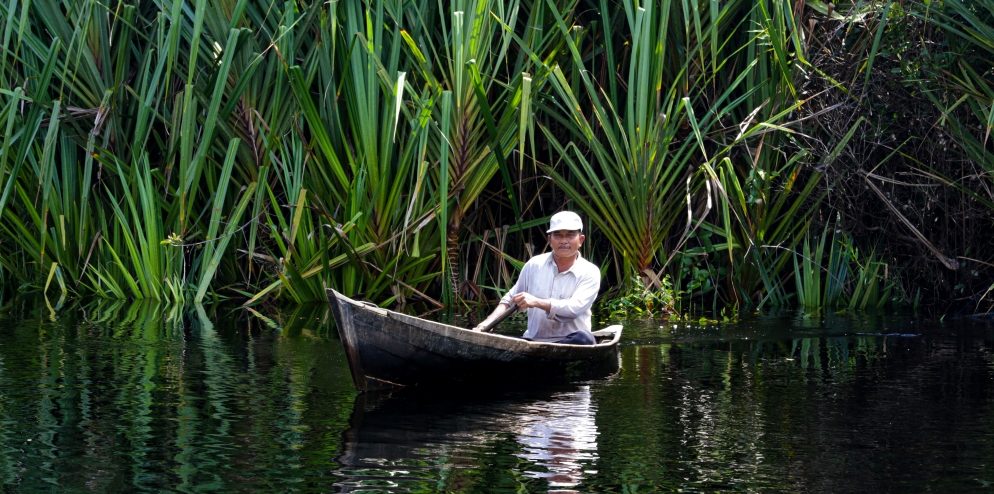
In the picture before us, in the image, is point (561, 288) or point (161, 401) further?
point (561, 288)

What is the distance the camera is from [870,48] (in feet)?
30.9

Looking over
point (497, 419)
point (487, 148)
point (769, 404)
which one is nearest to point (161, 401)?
point (497, 419)

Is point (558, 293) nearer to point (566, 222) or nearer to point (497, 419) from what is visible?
point (566, 222)

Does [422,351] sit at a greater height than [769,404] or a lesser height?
greater

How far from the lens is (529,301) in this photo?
6.12 metres

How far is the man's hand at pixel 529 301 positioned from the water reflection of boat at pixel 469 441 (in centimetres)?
44

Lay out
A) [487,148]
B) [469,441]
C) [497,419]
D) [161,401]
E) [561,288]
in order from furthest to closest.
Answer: [487,148], [561,288], [161,401], [497,419], [469,441]

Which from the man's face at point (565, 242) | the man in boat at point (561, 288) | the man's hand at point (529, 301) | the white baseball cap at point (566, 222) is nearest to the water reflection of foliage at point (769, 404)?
the man in boat at point (561, 288)

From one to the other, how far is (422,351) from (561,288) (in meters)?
1.14

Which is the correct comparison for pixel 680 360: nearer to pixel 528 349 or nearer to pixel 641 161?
pixel 528 349

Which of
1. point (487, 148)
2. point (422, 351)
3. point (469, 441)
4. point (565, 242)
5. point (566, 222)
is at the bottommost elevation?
point (469, 441)

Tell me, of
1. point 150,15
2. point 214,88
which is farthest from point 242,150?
point 150,15

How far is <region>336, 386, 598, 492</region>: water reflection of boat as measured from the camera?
4.00 metres

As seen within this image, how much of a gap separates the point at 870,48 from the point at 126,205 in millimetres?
5817
